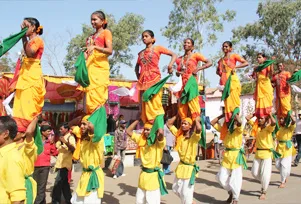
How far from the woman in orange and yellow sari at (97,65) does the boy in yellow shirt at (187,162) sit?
5.88 ft

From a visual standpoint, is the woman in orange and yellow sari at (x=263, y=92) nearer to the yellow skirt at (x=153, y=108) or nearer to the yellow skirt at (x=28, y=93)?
the yellow skirt at (x=153, y=108)

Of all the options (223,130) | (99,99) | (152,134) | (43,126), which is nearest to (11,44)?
(99,99)

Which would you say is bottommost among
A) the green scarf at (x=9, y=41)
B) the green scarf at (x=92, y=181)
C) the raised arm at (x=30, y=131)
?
the green scarf at (x=92, y=181)

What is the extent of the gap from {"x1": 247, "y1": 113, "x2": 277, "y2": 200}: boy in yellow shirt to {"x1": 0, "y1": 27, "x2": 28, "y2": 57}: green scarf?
5.38m

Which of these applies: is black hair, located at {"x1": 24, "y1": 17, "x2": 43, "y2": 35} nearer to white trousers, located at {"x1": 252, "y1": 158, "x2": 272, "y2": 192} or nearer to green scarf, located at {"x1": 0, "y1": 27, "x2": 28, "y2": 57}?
green scarf, located at {"x1": 0, "y1": 27, "x2": 28, "y2": 57}

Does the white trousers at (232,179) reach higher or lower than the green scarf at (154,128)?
lower

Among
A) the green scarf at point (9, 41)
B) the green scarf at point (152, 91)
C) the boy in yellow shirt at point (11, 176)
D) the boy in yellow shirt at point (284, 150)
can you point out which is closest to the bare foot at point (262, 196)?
the boy in yellow shirt at point (284, 150)

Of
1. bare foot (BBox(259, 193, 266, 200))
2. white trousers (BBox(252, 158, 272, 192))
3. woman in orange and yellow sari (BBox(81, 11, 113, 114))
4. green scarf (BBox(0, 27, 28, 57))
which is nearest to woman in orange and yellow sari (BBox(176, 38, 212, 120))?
woman in orange and yellow sari (BBox(81, 11, 113, 114))

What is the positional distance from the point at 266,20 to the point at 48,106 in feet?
60.4

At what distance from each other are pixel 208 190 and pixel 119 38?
20706 millimetres

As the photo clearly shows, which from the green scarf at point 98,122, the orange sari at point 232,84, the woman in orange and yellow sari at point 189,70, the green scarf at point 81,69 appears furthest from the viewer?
the orange sari at point 232,84

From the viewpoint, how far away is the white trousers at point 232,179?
7230 millimetres

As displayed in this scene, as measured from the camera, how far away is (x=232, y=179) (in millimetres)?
7285

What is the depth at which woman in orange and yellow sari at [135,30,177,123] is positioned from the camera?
20.0 feet
